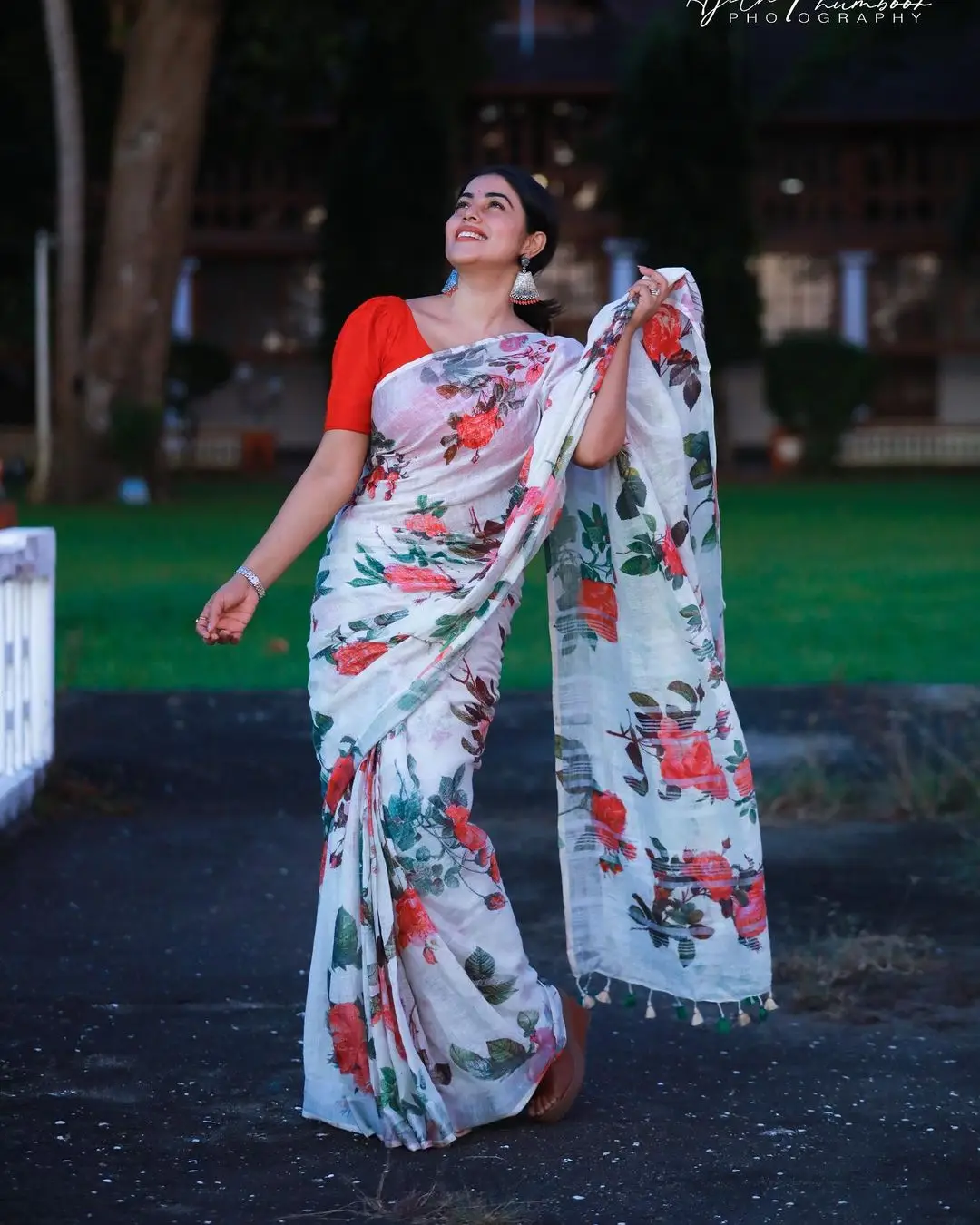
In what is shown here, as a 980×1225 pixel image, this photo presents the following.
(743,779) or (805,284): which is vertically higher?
(805,284)

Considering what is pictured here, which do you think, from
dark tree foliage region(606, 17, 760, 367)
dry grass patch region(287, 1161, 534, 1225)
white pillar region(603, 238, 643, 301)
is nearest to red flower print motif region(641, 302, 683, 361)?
dry grass patch region(287, 1161, 534, 1225)

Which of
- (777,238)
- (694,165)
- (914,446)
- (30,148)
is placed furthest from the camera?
(777,238)

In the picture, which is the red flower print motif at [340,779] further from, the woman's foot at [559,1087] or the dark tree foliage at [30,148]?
the dark tree foliage at [30,148]

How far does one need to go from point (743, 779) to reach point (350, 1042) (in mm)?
903

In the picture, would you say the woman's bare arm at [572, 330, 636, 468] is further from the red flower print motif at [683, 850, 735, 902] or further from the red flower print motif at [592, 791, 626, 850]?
the red flower print motif at [683, 850, 735, 902]

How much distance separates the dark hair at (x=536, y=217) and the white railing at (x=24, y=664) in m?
2.86

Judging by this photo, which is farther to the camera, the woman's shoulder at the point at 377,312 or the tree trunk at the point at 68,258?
the tree trunk at the point at 68,258

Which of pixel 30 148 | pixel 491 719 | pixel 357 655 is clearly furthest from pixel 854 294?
pixel 357 655

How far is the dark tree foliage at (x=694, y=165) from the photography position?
115ft

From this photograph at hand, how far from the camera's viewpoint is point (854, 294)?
42.2 meters

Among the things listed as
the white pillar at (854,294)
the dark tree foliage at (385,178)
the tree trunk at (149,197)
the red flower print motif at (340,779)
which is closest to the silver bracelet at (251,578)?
the red flower print motif at (340,779)

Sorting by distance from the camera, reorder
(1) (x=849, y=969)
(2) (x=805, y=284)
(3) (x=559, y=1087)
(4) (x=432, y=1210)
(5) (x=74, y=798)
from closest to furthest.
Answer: (4) (x=432, y=1210) → (3) (x=559, y=1087) → (1) (x=849, y=969) → (5) (x=74, y=798) → (2) (x=805, y=284)

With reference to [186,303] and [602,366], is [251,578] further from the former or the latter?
[186,303]

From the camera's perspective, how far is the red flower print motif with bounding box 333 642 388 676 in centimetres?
394
